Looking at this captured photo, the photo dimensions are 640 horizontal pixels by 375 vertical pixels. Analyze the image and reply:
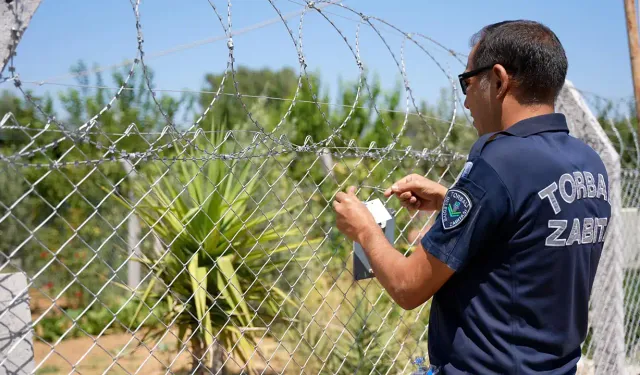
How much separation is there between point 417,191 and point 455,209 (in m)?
0.62

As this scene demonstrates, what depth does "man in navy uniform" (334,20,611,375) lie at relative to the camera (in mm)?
1507

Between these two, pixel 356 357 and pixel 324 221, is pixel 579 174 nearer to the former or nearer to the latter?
pixel 356 357

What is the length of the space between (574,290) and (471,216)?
15.0 inches

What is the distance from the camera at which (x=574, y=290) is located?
1.63 meters

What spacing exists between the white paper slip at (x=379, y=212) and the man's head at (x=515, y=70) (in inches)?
19.3

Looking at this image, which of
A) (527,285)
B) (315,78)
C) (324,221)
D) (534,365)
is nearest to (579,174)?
(527,285)

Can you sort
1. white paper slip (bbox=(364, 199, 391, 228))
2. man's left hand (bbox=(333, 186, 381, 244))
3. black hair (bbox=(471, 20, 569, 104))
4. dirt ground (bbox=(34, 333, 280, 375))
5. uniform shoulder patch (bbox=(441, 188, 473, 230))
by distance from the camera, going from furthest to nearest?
dirt ground (bbox=(34, 333, 280, 375)) → white paper slip (bbox=(364, 199, 391, 228)) → man's left hand (bbox=(333, 186, 381, 244)) → black hair (bbox=(471, 20, 569, 104)) → uniform shoulder patch (bbox=(441, 188, 473, 230))

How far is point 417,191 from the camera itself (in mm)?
2131

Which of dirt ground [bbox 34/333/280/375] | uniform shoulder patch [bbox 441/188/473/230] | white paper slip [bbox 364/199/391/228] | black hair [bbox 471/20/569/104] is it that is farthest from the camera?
dirt ground [bbox 34/333/280/375]

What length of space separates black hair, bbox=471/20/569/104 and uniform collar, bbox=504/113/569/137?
0.17 ft

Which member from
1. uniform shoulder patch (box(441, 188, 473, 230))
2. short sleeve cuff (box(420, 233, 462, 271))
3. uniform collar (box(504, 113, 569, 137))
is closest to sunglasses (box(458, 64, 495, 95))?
uniform collar (box(504, 113, 569, 137))

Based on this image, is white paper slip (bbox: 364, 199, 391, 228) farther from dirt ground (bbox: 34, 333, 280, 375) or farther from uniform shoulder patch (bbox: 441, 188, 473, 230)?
dirt ground (bbox: 34, 333, 280, 375)

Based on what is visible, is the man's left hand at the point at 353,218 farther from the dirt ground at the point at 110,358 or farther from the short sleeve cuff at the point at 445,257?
the dirt ground at the point at 110,358

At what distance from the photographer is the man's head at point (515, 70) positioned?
162 cm
